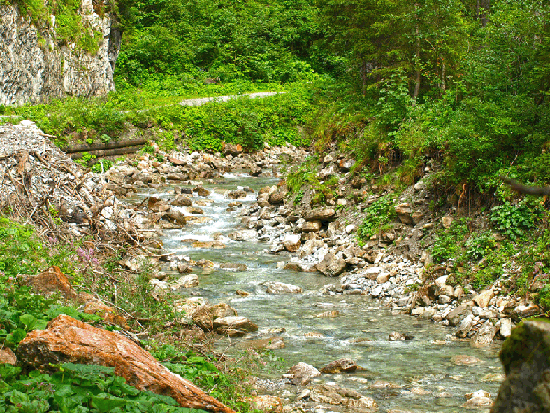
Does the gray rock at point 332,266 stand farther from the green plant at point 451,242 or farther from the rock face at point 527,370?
the rock face at point 527,370

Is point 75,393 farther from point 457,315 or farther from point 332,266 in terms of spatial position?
point 332,266

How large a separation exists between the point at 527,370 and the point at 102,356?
2.89 m

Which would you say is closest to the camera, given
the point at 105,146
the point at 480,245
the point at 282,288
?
the point at 480,245

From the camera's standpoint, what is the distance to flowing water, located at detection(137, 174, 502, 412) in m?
5.98

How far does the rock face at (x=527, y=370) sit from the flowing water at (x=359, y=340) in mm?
3070

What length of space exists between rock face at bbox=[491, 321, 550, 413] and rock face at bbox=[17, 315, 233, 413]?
2332mm

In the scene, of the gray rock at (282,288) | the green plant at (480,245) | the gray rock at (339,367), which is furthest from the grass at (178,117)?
the gray rock at (339,367)

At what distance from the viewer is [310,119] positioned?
81.6 feet

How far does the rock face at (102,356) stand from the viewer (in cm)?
397

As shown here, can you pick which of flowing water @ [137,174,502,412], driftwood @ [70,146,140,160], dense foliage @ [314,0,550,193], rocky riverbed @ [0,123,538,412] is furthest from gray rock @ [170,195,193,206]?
driftwood @ [70,146,140,160]

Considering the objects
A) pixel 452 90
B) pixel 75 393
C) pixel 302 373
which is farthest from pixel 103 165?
pixel 75 393

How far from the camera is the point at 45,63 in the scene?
21234 millimetres

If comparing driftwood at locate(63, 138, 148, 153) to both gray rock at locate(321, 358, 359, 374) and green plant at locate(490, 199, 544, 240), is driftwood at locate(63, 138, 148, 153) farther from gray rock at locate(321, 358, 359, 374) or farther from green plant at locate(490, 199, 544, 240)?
gray rock at locate(321, 358, 359, 374)

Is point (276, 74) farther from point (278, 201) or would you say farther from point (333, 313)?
point (333, 313)
